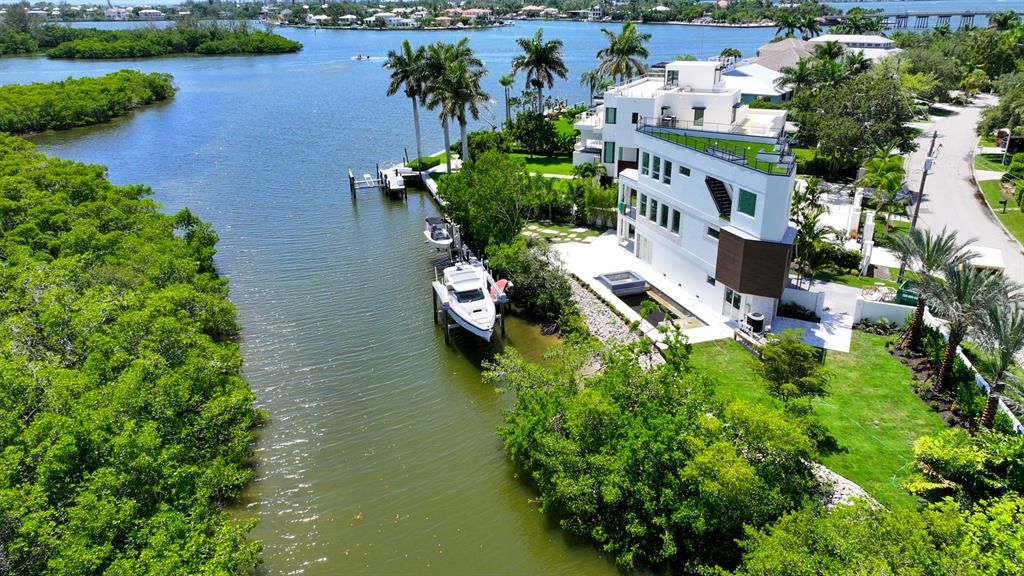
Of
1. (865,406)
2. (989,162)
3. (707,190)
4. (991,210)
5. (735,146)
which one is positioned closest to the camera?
(865,406)

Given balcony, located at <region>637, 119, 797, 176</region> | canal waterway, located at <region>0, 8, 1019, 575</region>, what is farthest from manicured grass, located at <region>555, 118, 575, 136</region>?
balcony, located at <region>637, 119, 797, 176</region>

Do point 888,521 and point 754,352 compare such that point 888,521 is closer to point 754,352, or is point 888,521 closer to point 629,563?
point 629,563

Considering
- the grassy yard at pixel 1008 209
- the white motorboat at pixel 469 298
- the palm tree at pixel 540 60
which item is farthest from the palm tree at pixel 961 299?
the palm tree at pixel 540 60

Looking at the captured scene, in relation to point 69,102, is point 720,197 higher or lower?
lower

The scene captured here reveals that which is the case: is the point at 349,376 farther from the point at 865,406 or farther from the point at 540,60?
the point at 540,60

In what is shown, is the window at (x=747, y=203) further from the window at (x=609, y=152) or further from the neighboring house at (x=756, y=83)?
the neighboring house at (x=756, y=83)

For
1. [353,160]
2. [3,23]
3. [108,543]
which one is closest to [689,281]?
[108,543]

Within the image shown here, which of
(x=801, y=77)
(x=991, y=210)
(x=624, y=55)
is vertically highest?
(x=624, y=55)

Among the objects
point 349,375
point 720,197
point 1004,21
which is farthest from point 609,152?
point 1004,21
